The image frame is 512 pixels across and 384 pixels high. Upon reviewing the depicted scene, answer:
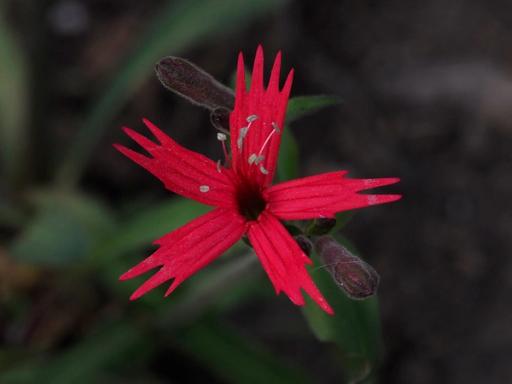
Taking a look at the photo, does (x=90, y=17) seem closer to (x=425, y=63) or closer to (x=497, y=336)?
(x=425, y=63)

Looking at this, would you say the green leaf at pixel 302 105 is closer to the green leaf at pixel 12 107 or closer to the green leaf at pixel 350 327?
the green leaf at pixel 350 327

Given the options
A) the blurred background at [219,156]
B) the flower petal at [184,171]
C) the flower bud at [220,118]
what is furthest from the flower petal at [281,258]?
the blurred background at [219,156]

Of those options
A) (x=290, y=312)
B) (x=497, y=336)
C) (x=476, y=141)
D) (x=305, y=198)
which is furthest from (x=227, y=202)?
(x=476, y=141)

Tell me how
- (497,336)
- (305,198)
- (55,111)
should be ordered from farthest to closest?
(55,111) → (497,336) → (305,198)

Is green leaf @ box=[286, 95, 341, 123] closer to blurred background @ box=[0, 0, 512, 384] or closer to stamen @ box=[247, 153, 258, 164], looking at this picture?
stamen @ box=[247, 153, 258, 164]

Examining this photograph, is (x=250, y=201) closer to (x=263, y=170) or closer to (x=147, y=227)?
(x=263, y=170)

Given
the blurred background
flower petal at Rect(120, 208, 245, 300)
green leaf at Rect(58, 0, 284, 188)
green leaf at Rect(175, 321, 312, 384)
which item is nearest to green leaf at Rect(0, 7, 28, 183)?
the blurred background

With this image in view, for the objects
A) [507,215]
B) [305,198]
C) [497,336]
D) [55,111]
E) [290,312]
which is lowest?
[497,336]
